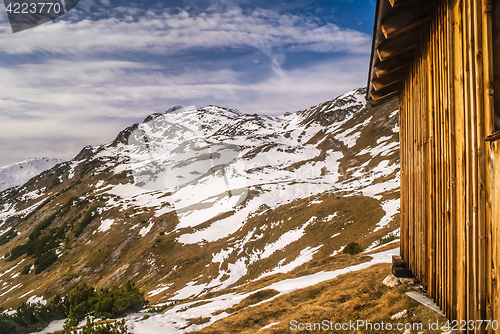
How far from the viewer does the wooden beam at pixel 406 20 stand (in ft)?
12.5

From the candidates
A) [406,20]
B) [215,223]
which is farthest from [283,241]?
[406,20]

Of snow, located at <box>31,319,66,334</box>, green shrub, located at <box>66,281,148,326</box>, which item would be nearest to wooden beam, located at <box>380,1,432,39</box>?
green shrub, located at <box>66,281,148,326</box>

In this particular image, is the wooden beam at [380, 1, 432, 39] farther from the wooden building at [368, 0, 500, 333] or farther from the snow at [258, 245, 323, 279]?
the snow at [258, 245, 323, 279]

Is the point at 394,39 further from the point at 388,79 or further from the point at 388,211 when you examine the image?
the point at 388,211

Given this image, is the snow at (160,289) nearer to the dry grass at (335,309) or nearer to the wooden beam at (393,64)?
the dry grass at (335,309)

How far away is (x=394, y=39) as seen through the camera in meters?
4.48

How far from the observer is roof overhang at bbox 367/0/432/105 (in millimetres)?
3756

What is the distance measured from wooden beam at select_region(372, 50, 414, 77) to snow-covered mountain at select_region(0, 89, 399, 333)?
894cm

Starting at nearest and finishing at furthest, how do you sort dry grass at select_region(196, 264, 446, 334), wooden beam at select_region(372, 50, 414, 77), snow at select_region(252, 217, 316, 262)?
dry grass at select_region(196, 264, 446, 334) → wooden beam at select_region(372, 50, 414, 77) → snow at select_region(252, 217, 316, 262)

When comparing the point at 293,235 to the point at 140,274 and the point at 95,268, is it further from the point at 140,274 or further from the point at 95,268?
the point at 95,268

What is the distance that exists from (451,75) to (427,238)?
276 cm

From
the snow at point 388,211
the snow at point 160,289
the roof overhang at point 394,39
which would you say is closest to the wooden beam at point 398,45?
the roof overhang at point 394,39

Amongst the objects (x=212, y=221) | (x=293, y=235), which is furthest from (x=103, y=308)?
(x=212, y=221)

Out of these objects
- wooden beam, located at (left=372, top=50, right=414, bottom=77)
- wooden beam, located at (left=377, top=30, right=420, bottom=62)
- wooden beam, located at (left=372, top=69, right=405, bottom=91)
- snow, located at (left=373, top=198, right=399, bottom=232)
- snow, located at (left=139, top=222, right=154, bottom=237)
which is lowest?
snow, located at (left=139, top=222, right=154, bottom=237)
